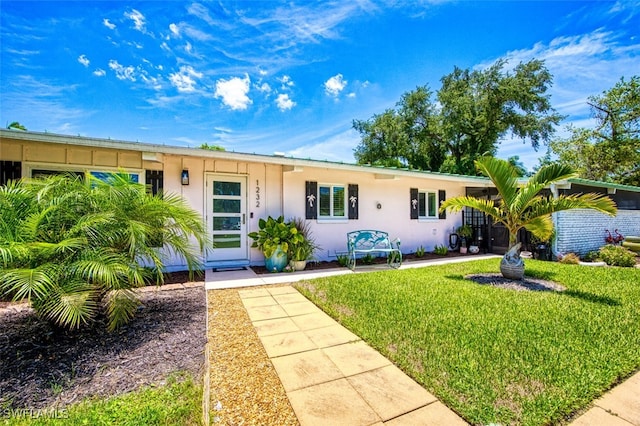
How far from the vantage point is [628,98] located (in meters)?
18.0

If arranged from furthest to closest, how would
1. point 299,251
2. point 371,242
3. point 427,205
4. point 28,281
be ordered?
point 427,205 < point 371,242 < point 299,251 < point 28,281

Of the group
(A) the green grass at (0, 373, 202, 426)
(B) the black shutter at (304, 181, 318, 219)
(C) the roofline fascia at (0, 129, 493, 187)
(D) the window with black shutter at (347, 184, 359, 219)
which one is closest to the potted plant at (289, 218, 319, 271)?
(B) the black shutter at (304, 181, 318, 219)

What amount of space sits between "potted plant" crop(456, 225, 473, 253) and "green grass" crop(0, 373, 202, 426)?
9.69 meters

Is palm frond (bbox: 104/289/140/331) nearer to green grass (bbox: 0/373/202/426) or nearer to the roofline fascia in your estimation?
green grass (bbox: 0/373/202/426)

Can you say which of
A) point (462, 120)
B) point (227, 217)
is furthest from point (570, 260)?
point (462, 120)

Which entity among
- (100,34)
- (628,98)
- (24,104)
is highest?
(628,98)

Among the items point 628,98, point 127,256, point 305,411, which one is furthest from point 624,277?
point 628,98

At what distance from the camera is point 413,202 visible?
9.36m

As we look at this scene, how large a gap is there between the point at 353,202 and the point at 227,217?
11.4 ft

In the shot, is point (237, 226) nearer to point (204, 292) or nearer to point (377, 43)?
point (204, 292)

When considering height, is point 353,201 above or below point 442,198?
below

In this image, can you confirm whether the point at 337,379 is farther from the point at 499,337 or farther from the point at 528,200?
the point at 528,200

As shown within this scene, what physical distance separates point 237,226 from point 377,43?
8.15m

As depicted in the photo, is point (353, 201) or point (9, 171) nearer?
point (9, 171)
